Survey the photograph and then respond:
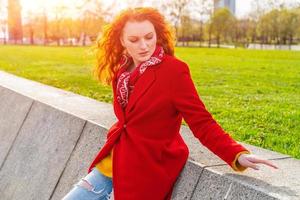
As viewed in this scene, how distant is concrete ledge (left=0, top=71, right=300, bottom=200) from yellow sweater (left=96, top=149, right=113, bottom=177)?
0.37 m

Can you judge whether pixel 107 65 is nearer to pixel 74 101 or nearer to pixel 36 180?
pixel 36 180

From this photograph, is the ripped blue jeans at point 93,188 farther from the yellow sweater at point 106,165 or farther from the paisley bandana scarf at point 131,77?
the paisley bandana scarf at point 131,77

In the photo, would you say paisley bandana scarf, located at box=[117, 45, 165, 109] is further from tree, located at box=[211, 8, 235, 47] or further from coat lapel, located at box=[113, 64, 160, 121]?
tree, located at box=[211, 8, 235, 47]

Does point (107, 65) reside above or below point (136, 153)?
above

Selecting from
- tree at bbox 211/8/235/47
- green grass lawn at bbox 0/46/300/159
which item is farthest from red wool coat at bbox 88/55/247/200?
tree at bbox 211/8/235/47

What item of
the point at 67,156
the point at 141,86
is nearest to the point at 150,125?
the point at 141,86

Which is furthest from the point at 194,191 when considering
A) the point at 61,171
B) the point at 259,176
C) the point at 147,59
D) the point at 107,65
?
the point at 61,171

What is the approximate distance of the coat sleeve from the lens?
2.74 m

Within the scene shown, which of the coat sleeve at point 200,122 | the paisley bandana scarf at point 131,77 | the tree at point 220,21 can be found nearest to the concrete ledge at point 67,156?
the coat sleeve at point 200,122

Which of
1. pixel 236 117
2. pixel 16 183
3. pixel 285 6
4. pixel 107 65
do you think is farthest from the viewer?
pixel 285 6

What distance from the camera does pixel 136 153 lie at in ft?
9.64

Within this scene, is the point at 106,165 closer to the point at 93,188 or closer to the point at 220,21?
the point at 93,188

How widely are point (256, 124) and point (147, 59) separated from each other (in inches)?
99.3

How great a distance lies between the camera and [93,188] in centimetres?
305
